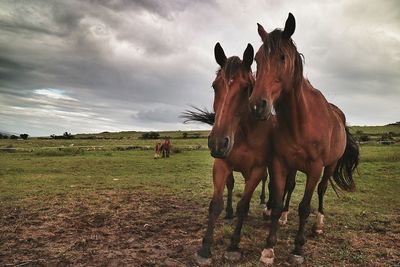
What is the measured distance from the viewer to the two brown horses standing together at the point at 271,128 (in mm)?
4398

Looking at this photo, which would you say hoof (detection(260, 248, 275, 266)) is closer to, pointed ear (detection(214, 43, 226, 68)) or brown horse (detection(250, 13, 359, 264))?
brown horse (detection(250, 13, 359, 264))

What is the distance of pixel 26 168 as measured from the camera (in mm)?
17328

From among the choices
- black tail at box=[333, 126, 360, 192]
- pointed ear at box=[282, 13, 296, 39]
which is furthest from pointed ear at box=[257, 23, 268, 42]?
black tail at box=[333, 126, 360, 192]

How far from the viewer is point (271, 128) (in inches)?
210

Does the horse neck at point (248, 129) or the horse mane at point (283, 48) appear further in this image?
the horse neck at point (248, 129)

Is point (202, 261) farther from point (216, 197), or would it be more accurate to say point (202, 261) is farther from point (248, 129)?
point (248, 129)

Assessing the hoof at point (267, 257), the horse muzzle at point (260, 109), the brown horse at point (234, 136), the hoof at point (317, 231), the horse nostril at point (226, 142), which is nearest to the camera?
the horse muzzle at point (260, 109)

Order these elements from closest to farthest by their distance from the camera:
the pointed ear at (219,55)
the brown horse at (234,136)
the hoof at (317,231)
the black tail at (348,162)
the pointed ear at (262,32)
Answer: the brown horse at (234,136)
the pointed ear at (262,32)
the pointed ear at (219,55)
the hoof at (317,231)
the black tail at (348,162)

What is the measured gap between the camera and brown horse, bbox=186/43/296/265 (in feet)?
14.4

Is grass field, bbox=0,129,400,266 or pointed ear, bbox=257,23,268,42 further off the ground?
pointed ear, bbox=257,23,268,42

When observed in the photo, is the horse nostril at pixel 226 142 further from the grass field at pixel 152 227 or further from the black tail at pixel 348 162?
the black tail at pixel 348 162

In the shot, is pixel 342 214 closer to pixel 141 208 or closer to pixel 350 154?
pixel 350 154

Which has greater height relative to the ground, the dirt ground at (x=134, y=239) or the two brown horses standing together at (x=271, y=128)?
the two brown horses standing together at (x=271, y=128)

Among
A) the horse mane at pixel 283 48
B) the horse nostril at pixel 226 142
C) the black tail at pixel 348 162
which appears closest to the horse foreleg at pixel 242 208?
the horse nostril at pixel 226 142
